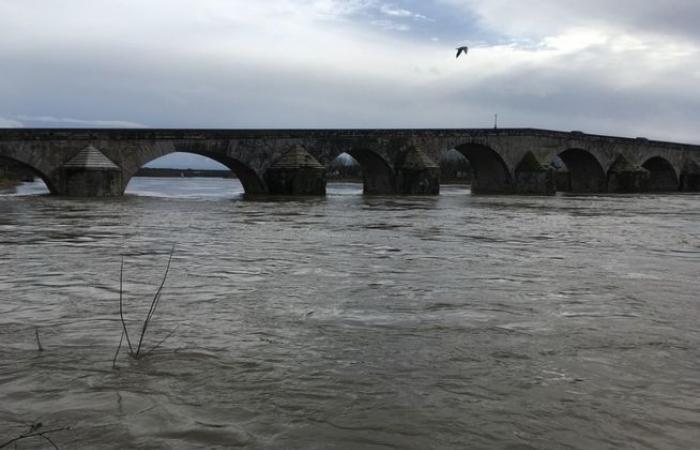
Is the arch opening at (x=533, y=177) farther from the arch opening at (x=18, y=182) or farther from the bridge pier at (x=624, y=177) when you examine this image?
the arch opening at (x=18, y=182)

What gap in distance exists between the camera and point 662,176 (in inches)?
2335

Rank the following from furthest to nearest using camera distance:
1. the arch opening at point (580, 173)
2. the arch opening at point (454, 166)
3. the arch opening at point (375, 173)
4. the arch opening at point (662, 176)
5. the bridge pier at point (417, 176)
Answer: the arch opening at point (454, 166), the arch opening at point (662, 176), the arch opening at point (580, 173), the arch opening at point (375, 173), the bridge pier at point (417, 176)

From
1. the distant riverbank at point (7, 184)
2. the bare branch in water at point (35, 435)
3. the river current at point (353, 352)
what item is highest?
the distant riverbank at point (7, 184)

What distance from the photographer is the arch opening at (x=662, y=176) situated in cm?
5784

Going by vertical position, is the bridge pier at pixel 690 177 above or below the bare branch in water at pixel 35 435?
above

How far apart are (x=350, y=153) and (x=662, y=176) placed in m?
38.4

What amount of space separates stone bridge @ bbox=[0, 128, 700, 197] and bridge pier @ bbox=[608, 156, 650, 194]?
81 mm

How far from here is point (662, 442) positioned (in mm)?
2475

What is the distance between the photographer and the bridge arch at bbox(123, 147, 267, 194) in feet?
93.9

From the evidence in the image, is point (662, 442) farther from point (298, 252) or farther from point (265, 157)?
point (265, 157)

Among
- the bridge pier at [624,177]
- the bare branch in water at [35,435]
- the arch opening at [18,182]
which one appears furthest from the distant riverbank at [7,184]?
the bare branch in water at [35,435]

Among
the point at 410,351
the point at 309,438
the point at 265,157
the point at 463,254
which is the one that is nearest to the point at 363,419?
the point at 309,438

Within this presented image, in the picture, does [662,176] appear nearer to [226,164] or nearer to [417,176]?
[417,176]

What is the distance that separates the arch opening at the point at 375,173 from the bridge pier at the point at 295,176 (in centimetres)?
420
